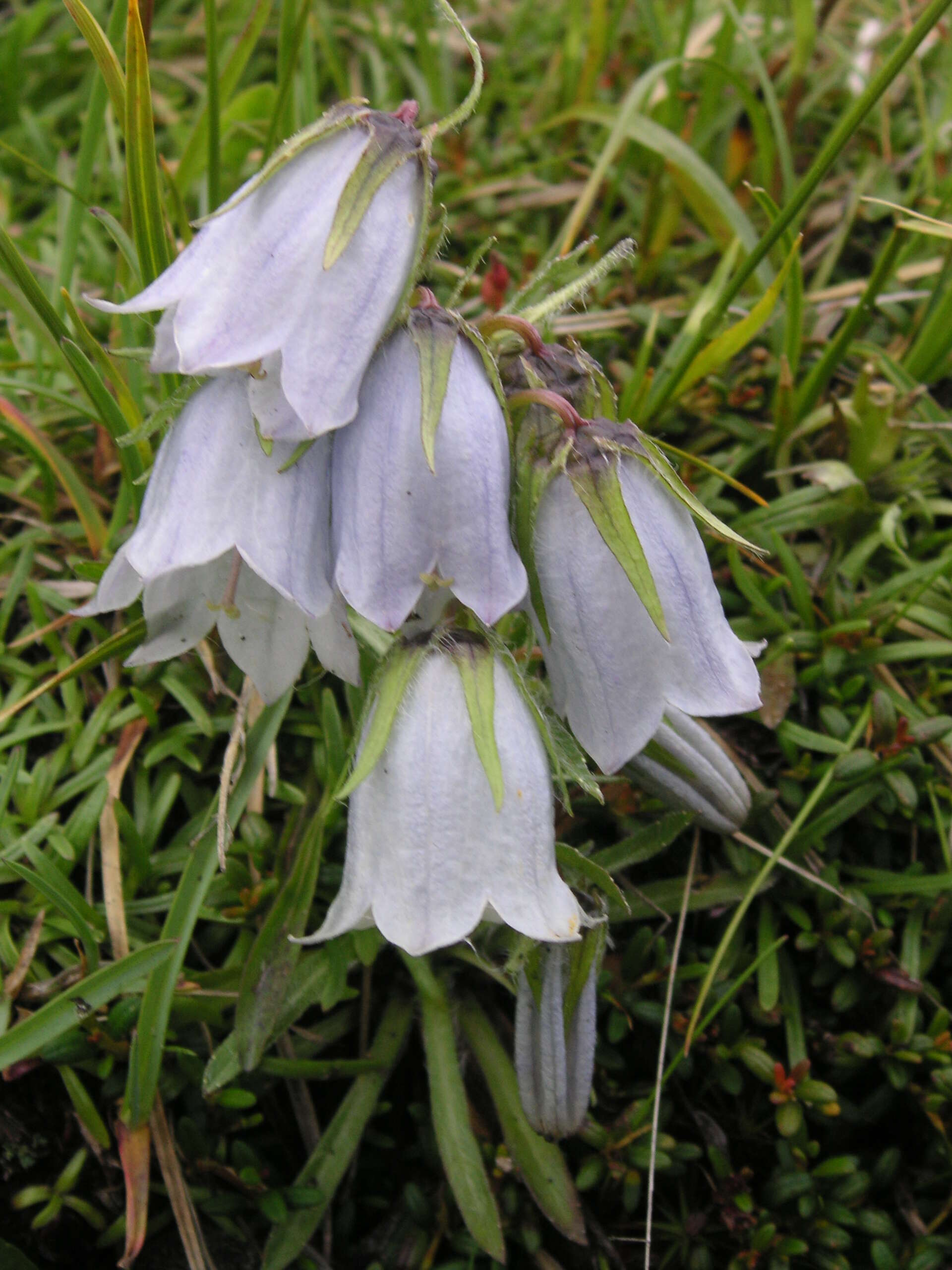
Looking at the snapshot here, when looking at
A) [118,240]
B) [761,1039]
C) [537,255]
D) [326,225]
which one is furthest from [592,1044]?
[537,255]

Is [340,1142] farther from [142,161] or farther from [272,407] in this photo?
[142,161]

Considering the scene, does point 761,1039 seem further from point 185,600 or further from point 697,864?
point 185,600

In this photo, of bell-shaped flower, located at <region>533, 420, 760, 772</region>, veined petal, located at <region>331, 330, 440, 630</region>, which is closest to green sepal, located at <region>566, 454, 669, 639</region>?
bell-shaped flower, located at <region>533, 420, 760, 772</region>

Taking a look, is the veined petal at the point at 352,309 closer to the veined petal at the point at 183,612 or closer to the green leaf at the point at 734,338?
the veined petal at the point at 183,612

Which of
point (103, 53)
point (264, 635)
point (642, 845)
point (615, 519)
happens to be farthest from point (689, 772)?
point (103, 53)

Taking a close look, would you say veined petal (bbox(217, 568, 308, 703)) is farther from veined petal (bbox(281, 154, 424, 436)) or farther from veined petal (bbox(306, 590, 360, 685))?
veined petal (bbox(281, 154, 424, 436))

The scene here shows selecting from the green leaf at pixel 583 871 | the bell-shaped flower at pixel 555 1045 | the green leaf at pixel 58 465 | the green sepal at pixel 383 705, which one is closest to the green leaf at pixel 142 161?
the green leaf at pixel 58 465
